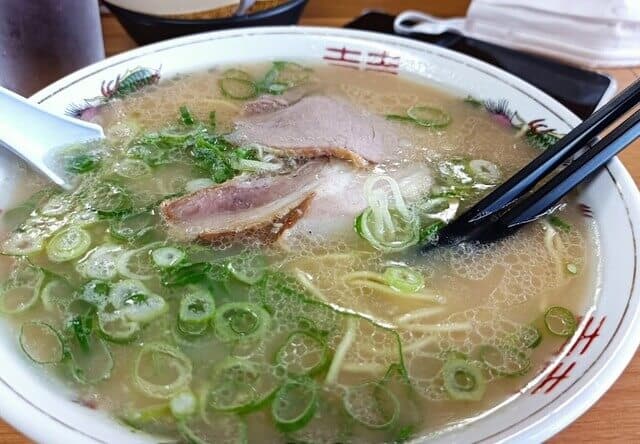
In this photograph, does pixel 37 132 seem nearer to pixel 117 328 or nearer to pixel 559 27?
pixel 117 328

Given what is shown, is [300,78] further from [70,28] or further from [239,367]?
[239,367]

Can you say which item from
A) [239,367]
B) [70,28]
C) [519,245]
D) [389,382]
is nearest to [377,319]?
[389,382]

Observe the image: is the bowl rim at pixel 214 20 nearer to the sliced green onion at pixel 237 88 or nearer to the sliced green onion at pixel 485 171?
the sliced green onion at pixel 237 88

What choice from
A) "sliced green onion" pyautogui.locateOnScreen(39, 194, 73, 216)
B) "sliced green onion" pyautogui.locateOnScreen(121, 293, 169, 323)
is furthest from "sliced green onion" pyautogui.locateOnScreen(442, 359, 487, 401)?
"sliced green onion" pyautogui.locateOnScreen(39, 194, 73, 216)

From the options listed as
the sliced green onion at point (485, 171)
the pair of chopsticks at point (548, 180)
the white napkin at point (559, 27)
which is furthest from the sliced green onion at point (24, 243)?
the white napkin at point (559, 27)

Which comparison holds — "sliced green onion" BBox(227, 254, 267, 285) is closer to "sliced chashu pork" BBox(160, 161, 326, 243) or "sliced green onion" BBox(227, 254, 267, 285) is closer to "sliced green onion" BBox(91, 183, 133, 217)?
"sliced chashu pork" BBox(160, 161, 326, 243)

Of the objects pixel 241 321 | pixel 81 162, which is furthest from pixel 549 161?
pixel 81 162
